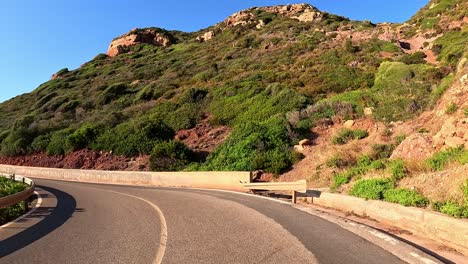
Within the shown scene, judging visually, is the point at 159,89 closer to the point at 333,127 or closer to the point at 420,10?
the point at 333,127

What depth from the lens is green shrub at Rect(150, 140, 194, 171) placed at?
3003 centimetres

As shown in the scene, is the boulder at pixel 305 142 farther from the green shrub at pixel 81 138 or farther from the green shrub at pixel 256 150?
the green shrub at pixel 81 138

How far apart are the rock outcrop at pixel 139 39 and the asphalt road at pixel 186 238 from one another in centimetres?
9024

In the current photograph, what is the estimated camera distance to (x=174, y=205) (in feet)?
46.5

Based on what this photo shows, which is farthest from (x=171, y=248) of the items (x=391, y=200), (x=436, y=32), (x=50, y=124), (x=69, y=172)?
(x=436, y=32)

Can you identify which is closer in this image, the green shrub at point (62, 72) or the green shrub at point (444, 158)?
the green shrub at point (444, 158)

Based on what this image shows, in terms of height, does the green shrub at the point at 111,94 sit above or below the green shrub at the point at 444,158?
above

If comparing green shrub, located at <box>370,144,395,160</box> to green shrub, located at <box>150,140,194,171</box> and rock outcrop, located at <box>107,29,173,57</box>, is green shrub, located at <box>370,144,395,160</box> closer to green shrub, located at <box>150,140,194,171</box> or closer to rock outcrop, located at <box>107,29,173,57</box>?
green shrub, located at <box>150,140,194,171</box>

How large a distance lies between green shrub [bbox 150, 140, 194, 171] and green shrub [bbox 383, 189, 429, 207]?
20.8m

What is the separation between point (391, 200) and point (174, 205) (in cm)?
708

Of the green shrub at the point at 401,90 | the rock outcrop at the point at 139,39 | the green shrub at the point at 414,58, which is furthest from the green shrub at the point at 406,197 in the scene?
the rock outcrop at the point at 139,39

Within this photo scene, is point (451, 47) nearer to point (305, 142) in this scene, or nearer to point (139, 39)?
point (305, 142)

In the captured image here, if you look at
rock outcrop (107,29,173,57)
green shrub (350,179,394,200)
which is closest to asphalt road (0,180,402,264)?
green shrub (350,179,394,200)

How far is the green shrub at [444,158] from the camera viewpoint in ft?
35.7
